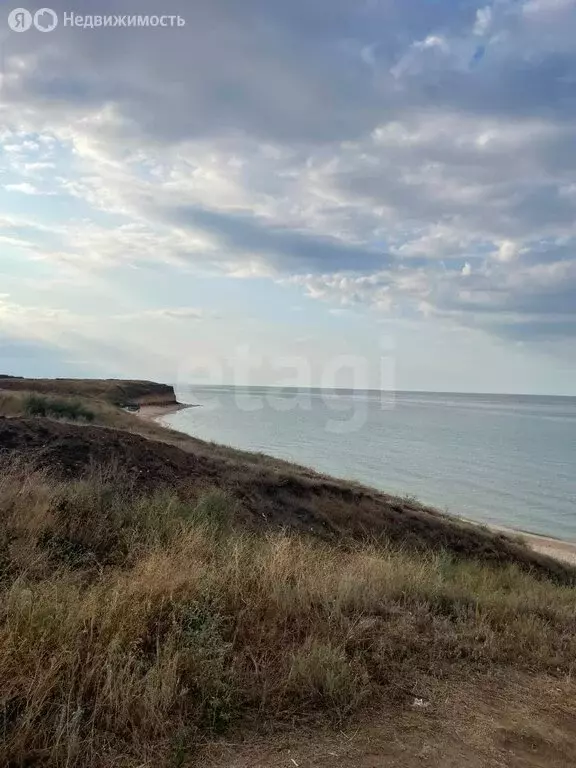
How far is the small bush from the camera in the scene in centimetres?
2852

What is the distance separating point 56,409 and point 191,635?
28.8 meters

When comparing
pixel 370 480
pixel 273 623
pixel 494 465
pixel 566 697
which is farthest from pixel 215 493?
pixel 494 465

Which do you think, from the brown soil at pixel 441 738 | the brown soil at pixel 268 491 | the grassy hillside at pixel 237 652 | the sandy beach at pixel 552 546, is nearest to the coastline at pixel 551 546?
the sandy beach at pixel 552 546

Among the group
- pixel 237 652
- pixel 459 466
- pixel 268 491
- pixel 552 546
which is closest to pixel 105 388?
pixel 459 466

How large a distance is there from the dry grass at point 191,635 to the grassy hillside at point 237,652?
0.05 ft

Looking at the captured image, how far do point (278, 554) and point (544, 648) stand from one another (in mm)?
2729

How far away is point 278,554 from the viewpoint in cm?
628

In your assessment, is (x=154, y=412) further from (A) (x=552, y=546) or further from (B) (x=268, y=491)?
(B) (x=268, y=491)

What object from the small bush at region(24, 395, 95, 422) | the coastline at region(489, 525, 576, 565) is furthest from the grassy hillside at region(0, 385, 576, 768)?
the small bush at region(24, 395, 95, 422)

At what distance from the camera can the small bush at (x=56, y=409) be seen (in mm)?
28516

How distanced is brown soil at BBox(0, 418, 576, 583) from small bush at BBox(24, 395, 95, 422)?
1312 centimetres

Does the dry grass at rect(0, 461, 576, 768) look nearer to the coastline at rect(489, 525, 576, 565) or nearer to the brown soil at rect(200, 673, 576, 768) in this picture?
the brown soil at rect(200, 673, 576, 768)

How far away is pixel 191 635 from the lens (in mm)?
4273

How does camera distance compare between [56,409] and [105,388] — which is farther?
[105,388]
